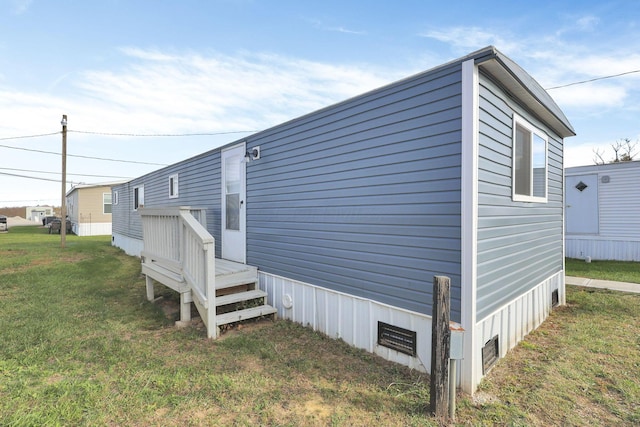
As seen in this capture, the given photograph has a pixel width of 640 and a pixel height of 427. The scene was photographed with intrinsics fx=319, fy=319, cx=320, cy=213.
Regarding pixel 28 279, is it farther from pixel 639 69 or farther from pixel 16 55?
pixel 639 69

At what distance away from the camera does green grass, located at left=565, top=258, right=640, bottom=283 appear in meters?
7.21

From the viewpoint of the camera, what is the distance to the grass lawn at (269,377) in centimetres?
243

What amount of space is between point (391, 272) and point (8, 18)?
1031 centimetres

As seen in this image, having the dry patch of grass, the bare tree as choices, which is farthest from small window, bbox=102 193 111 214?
the bare tree

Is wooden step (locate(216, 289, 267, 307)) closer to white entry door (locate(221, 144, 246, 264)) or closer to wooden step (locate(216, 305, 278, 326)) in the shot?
wooden step (locate(216, 305, 278, 326))

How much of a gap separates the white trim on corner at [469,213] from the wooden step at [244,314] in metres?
2.68

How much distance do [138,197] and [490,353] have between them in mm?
11946

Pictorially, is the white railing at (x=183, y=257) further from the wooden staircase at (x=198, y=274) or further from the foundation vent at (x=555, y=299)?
the foundation vent at (x=555, y=299)

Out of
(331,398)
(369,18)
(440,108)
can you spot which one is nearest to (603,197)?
(369,18)

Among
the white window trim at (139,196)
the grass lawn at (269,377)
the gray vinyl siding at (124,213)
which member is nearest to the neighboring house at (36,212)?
the gray vinyl siding at (124,213)

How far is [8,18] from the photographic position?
24.3ft

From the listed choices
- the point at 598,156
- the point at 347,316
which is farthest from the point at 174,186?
the point at 598,156

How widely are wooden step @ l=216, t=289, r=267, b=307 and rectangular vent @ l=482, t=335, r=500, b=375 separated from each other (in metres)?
3.03

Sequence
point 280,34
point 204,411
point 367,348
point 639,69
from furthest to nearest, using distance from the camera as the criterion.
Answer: point 639,69 < point 280,34 < point 367,348 < point 204,411
